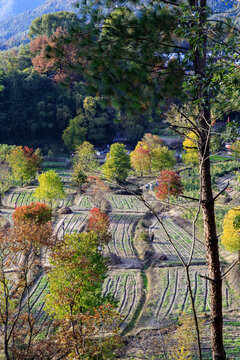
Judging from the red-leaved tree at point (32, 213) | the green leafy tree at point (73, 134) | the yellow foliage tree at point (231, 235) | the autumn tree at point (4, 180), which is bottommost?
the yellow foliage tree at point (231, 235)

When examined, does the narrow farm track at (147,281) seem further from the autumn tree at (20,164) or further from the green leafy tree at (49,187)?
the autumn tree at (20,164)

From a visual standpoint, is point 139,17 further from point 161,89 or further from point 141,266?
point 141,266

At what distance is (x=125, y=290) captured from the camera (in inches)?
677

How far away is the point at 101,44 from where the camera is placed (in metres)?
6.14

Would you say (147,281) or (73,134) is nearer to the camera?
(147,281)

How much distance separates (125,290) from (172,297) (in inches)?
104

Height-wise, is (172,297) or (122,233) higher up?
(122,233)

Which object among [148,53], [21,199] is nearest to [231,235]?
[148,53]

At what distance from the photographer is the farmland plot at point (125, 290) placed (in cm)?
1550

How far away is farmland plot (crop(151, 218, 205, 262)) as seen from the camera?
2081 centimetres

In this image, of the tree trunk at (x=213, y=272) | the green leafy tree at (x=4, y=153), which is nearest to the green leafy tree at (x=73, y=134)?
the green leafy tree at (x=4, y=153)

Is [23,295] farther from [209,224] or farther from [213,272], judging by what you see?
[209,224]

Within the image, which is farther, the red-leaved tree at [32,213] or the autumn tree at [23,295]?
the red-leaved tree at [32,213]

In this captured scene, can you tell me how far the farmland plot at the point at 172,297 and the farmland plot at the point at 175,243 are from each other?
A: 5.89ft
